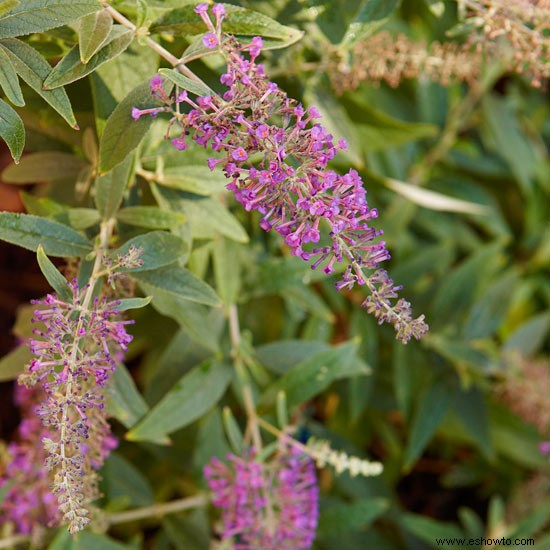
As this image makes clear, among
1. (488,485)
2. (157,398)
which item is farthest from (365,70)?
(488,485)

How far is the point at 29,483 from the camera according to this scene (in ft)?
4.49

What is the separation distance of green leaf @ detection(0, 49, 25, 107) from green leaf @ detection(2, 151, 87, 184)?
326 millimetres

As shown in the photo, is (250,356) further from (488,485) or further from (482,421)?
(488,485)

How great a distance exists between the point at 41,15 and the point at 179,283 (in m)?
0.38

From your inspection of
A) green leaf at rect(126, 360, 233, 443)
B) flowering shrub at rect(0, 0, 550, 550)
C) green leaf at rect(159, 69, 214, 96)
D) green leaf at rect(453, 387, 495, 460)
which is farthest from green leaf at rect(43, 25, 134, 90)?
green leaf at rect(453, 387, 495, 460)

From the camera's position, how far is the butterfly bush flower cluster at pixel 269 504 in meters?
1.22

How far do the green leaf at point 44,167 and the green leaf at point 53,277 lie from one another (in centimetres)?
39

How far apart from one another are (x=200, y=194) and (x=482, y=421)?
98cm

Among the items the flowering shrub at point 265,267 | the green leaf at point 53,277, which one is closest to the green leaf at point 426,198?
the flowering shrub at point 265,267

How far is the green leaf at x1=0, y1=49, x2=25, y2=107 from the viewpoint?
86cm

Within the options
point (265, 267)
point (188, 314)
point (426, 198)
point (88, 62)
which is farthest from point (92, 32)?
point (426, 198)

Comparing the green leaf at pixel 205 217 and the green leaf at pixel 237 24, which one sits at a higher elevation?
the green leaf at pixel 237 24

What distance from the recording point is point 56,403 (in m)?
0.80

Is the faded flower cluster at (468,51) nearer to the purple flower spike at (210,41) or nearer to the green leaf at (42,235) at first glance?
the purple flower spike at (210,41)
